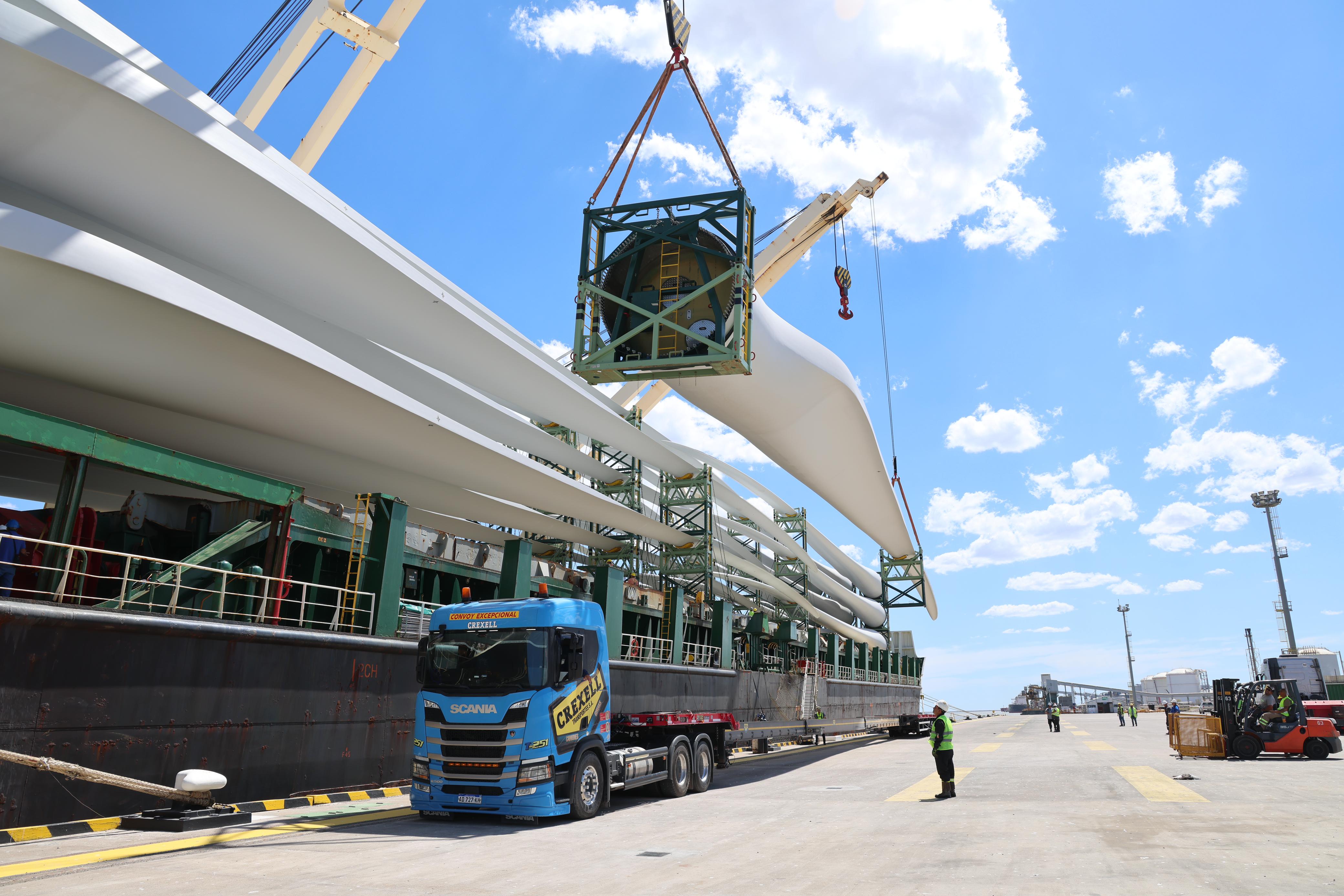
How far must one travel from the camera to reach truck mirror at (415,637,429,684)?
11391mm

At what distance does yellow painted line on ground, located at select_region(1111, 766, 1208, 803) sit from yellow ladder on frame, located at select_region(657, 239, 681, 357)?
12.1 metres

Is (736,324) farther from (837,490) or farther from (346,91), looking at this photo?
(837,490)

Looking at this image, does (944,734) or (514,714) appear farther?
(944,734)

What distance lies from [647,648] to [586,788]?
15.4 metres

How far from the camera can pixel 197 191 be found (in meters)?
15.8

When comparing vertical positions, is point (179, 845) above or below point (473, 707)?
below

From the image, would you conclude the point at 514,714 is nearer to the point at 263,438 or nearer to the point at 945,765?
the point at 945,765

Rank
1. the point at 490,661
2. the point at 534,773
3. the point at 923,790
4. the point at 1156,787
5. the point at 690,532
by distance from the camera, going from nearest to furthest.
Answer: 1. the point at 534,773
2. the point at 490,661
3. the point at 1156,787
4. the point at 923,790
5. the point at 690,532

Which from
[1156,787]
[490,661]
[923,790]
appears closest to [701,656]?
[923,790]

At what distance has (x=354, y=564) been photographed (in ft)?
57.8

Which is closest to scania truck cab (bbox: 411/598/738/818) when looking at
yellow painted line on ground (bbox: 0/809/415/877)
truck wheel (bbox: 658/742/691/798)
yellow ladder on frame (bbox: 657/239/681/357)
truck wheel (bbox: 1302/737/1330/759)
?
yellow painted line on ground (bbox: 0/809/415/877)

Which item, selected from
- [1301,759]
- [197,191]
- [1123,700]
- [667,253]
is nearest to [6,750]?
[197,191]

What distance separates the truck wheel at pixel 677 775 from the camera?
14078 mm

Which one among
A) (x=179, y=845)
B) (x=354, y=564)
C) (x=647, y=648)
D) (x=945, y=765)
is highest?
(x=354, y=564)
